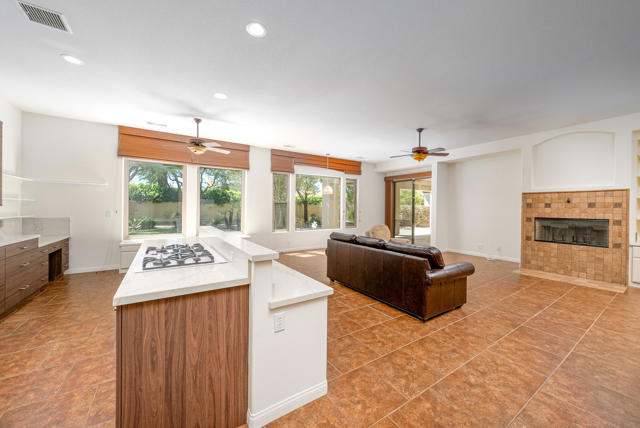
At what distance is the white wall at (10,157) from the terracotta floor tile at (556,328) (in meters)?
6.80

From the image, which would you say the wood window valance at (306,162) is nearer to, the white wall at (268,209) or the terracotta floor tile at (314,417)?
the white wall at (268,209)

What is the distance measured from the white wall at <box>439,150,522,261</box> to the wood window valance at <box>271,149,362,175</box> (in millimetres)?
2774

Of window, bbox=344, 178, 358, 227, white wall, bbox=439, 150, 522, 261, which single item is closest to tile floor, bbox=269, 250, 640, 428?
white wall, bbox=439, 150, 522, 261

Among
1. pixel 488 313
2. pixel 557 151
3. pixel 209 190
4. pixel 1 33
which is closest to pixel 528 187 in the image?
pixel 557 151

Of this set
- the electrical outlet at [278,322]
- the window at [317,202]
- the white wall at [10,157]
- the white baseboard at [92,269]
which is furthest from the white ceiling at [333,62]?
the window at [317,202]

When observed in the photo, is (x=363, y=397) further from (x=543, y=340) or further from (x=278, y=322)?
(x=543, y=340)

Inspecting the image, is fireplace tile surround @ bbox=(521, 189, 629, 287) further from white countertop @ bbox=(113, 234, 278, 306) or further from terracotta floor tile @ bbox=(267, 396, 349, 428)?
white countertop @ bbox=(113, 234, 278, 306)

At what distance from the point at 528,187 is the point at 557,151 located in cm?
76

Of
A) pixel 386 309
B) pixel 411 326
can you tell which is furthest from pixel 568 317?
pixel 386 309

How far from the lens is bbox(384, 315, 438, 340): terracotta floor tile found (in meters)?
2.52

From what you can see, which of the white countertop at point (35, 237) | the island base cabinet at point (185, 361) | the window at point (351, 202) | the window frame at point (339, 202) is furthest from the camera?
the window at point (351, 202)

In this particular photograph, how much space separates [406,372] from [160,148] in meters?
5.53

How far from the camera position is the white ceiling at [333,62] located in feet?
6.23

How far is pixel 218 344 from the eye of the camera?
1.35m
